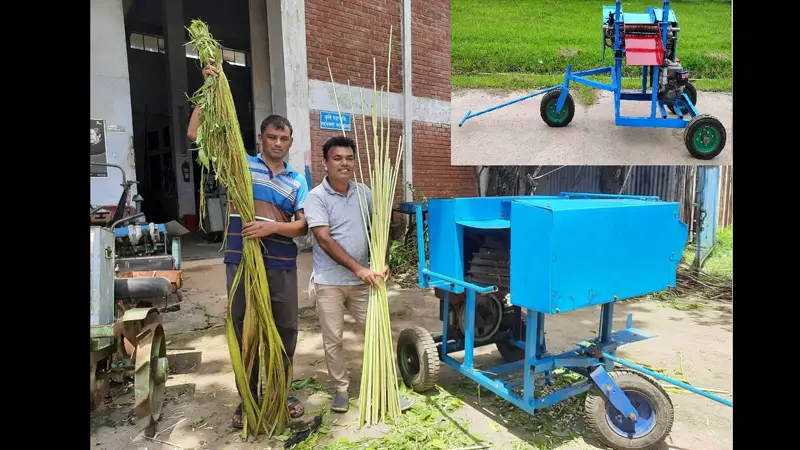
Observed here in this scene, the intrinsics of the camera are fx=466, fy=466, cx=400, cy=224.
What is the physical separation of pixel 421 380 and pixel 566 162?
3698 millimetres

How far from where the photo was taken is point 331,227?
2.72 m

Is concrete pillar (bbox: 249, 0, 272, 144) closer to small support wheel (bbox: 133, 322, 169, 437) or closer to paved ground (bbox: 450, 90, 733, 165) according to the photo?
paved ground (bbox: 450, 90, 733, 165)

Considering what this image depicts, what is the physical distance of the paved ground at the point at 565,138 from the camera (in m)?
5.64

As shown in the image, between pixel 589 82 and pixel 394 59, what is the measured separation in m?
3.15

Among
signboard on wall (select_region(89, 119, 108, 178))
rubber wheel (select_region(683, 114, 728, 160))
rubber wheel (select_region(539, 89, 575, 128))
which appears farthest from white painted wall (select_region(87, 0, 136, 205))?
rubber wheel (select_region(683, 114, 728, 160))

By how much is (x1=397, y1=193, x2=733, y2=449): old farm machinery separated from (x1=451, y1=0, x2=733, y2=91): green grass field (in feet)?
10.7

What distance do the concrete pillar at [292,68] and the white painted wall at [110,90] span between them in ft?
6.09

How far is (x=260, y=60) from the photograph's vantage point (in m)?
7.15

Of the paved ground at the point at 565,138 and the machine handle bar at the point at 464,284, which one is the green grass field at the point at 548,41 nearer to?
the paved ground at the point at 565,138

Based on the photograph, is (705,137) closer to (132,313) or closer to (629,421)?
(629,421)

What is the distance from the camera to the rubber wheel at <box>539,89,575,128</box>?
231 inches

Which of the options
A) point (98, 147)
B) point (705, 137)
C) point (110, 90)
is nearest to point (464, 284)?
point (705, 137)

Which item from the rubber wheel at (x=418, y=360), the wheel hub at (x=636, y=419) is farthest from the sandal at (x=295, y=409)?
the wheel hub at (x=636, y=419)

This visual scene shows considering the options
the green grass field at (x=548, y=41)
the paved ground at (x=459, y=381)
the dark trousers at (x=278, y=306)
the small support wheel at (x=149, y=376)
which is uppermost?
the green grass field at (x=548, y=41)
